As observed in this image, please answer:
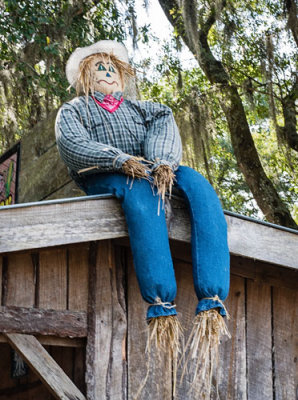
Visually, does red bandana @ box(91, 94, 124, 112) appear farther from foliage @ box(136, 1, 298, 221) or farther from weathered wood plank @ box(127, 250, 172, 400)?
foliage @ box(136, 1, 298, 221)

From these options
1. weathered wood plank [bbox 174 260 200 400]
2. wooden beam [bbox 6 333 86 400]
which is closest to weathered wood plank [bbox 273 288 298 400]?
weathered wood plank [bbox 174 260 200 400]

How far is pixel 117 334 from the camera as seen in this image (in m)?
3.60

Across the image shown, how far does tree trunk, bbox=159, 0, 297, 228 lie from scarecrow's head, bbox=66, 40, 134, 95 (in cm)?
361

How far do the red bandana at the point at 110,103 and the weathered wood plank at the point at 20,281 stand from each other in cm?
90

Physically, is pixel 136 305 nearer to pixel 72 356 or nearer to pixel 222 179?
pixel 72 356

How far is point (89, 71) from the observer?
396 centimetres

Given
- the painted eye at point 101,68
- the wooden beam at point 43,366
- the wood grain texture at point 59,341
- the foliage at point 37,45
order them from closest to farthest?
the wooden beam at point 43,366 < the wood grain texture at point 59,341 < the painted eye at point 101,68 < the foliage at point 37,45

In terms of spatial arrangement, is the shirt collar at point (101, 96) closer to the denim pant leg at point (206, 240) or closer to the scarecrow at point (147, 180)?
the scarecrow at point (147, 180)

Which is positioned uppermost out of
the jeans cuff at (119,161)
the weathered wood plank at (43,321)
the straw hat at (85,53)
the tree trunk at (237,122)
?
the tree trunk at (237,122)

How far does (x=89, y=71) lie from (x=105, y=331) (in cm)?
147

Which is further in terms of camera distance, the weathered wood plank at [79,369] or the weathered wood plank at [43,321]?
the weathered wood plank at [79,369]

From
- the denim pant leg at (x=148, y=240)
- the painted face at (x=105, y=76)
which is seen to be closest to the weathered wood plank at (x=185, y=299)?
the denim pant leg at (x=148, y=240)

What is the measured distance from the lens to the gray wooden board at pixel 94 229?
319 cm

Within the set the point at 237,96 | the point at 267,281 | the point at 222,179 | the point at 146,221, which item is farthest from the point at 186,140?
the point at 222,179
